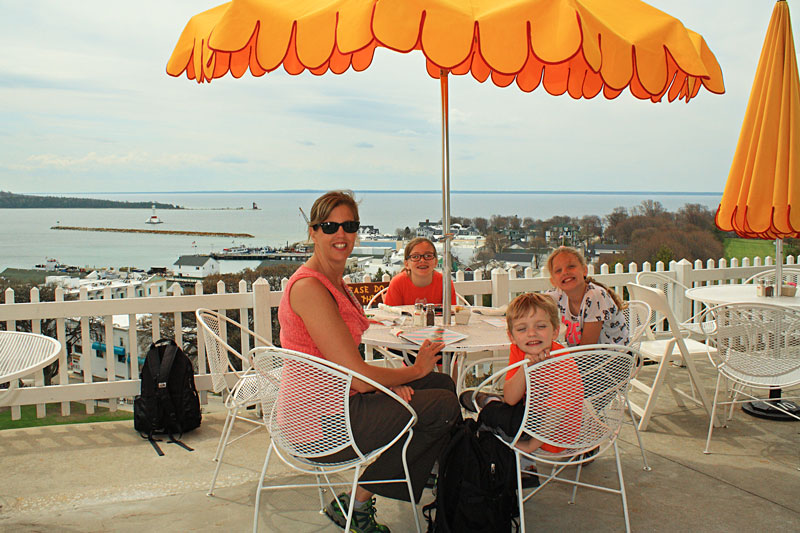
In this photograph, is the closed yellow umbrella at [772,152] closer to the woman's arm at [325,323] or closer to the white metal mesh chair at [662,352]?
the white metal mesh chair at [662,352]

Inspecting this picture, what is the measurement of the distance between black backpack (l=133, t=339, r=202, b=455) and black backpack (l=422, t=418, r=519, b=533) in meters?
2.37

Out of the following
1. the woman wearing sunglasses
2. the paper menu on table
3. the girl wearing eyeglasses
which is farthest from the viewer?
the girl wearing eyeglasses

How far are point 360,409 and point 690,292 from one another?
148 inches

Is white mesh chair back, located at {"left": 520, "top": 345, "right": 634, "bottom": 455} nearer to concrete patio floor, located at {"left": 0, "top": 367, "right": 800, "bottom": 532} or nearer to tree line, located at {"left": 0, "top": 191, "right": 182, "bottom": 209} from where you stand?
concrete patio floor, located at {"left": 0, "top": 367, "right": 800, "bottom": 532}

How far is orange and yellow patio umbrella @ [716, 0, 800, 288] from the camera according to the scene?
14.9 feet

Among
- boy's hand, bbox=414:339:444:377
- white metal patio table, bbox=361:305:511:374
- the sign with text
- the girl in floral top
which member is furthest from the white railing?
boy's hand, bbox=414:339:444:377

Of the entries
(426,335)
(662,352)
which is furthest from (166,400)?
(662,352)

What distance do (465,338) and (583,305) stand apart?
0.83 metres

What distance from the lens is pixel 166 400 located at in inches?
164

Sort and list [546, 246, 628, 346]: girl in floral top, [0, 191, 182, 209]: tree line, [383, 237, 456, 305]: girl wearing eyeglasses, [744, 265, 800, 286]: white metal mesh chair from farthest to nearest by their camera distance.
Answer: [0, 191, 182, 209]: tree line < [744, 265, 800, 286]: white metal mesh chair < [383, 237, 456, 305]: girl wearing eyeglasses < [546, 246, 628, 346]: girl in floral top

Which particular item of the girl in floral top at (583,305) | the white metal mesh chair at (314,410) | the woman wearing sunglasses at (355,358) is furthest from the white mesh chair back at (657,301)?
the white metal mesh chair at (314,410)

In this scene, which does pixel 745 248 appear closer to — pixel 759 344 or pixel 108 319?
pixel 759 344

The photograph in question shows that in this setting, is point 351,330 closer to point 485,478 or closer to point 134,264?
point 485,478

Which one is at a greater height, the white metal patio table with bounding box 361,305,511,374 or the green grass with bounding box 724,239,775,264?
→ the green grass with bounding box 724,239,775,264
